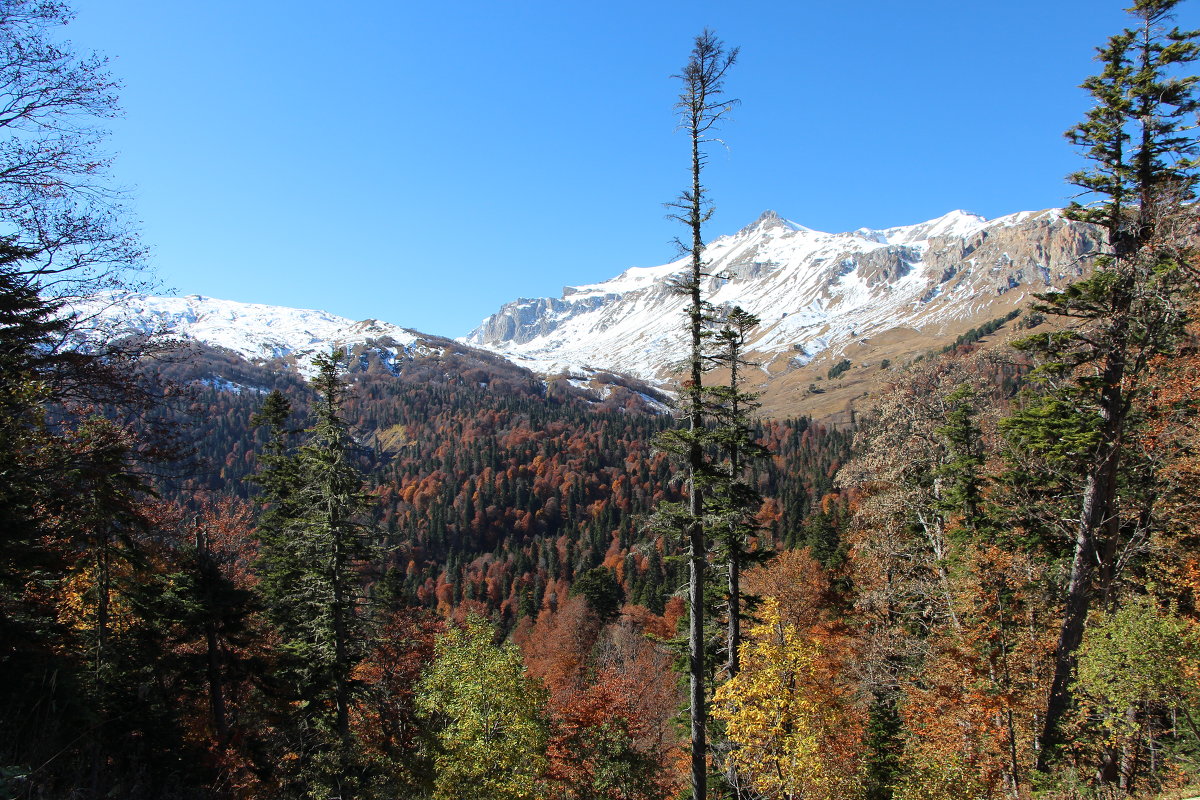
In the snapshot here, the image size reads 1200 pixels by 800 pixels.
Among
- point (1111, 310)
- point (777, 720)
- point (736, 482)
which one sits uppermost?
point (1111, 310)

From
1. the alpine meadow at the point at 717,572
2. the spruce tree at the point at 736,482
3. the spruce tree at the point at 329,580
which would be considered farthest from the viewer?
the spruce tree at the point at 329,580

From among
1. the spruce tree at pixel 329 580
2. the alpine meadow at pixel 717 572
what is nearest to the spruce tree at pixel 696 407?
the alpine meadow at pixel 717 572

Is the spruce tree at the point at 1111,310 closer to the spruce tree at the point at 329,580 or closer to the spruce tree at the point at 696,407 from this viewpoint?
the spruce tree at the point at 696,407

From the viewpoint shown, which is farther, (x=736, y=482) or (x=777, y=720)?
(x=736, y=482)

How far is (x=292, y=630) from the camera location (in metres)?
24.5

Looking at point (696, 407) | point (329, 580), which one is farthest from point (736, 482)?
point (329, 580)

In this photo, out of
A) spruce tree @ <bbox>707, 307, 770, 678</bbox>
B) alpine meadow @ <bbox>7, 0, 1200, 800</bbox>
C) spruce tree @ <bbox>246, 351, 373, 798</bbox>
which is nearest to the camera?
alpine meadow @ <bbox>7, 0, 1200, 800</bbox>

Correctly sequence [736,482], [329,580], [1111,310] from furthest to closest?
[329,580] → [736,482] → [1111,310]

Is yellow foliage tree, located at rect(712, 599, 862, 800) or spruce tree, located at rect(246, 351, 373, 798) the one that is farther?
spruce tree, located at rect(246, 351, 373, 798)

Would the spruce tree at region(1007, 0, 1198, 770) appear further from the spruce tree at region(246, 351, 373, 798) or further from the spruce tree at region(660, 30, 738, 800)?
the spruce tree at region(246, 351, 373, 798)

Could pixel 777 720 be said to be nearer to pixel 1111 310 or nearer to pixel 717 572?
pixel 717 572

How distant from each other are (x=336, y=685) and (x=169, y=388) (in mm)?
13918

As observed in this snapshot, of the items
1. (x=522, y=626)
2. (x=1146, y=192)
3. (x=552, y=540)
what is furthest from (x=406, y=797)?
Answer: (x=552, y=540)

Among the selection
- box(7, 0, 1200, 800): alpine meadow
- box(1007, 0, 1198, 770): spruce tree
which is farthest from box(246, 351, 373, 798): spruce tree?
box(1007, 0, 1198, 770): spruce tree
